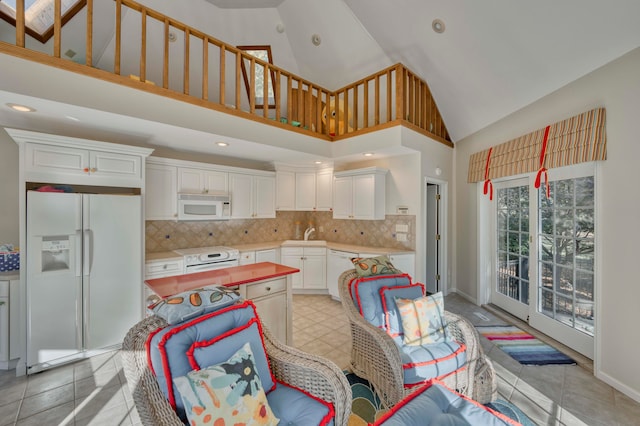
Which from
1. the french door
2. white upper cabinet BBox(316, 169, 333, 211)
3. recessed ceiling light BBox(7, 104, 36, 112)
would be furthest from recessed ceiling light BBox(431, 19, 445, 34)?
recessed ceiling light BBox(7, 104, 36, 112)

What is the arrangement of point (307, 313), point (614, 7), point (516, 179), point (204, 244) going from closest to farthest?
point (614, 7)
point (516, 179)
point (307, 313)
point (204, 244)

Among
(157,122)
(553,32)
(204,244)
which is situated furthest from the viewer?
(204,244)

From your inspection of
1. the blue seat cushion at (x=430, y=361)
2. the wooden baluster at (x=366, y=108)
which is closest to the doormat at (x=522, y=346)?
the blue seat cushion at (x=430, y=361)

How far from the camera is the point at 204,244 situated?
453cm

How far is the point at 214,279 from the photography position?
7.70 feet

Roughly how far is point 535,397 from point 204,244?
4.51 m

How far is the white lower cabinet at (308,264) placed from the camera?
4801 mm

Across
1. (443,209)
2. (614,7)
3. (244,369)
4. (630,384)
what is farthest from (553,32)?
(244,369)

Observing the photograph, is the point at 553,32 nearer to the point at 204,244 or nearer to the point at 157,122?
the point at 157,122

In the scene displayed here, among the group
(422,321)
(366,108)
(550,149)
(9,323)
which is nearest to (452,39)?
(366,108)

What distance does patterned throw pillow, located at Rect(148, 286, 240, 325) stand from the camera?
144cm

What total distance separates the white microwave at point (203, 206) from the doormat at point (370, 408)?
3.18 meters

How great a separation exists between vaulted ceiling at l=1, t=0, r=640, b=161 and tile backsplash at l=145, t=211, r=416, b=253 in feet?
6.72

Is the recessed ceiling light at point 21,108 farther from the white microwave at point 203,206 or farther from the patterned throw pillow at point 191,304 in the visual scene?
the patterned throw pillow at point 191,304
